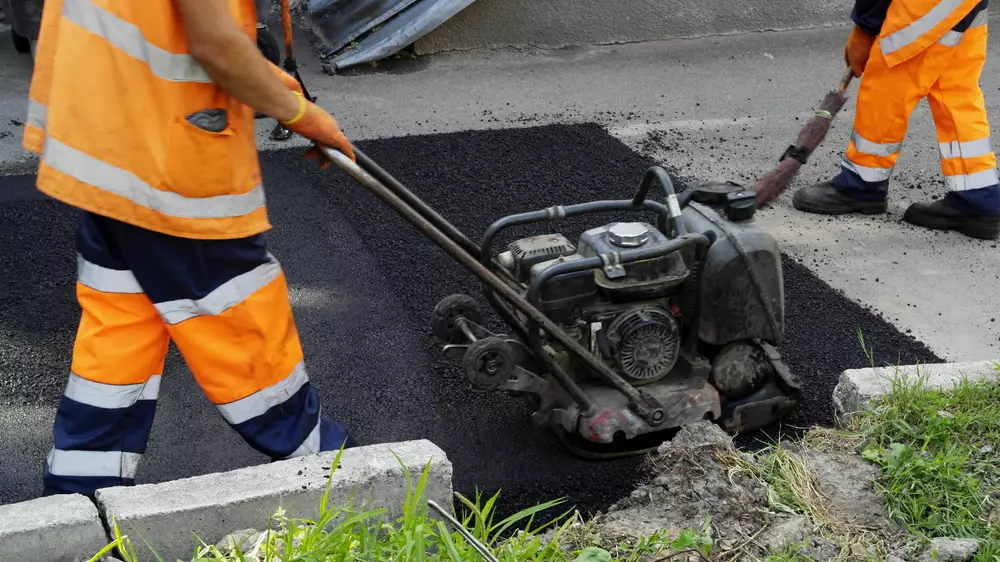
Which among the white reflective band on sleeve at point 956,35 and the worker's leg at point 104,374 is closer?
the worker's leg at point 104,374

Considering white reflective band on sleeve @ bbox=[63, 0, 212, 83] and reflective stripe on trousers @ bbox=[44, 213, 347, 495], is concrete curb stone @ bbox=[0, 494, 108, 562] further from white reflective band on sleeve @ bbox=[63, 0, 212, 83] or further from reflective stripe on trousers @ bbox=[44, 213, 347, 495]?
white reflective band on sleeve @ bbox=[63, 0, 212, 83]

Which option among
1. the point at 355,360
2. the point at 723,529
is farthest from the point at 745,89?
the point at 723,529

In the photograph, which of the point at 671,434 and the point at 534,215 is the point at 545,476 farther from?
the point at 534,215

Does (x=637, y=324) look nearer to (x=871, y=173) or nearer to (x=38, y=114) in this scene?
(x=38, y=114)

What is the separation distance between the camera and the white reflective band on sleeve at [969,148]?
14.4 feet

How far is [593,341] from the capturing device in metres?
2.92

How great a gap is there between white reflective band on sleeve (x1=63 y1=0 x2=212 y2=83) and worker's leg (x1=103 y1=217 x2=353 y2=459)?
1.33 feet

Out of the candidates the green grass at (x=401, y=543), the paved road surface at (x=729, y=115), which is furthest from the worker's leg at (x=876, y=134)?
the green grass at (x=401, y=543)

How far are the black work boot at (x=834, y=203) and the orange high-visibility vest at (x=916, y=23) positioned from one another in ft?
2.47

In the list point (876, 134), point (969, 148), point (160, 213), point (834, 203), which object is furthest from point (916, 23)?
point (160, 213)

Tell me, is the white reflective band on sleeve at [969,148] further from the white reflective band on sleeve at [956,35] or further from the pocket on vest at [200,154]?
the pocket on vest at [200,154]

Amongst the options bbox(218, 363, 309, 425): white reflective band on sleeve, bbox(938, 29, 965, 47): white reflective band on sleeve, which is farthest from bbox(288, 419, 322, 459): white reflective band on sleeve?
bbox(938, 29, 965, 47): white reflective band on sleeve

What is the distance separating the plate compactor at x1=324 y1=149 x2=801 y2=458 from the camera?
278cm

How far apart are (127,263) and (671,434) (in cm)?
169
